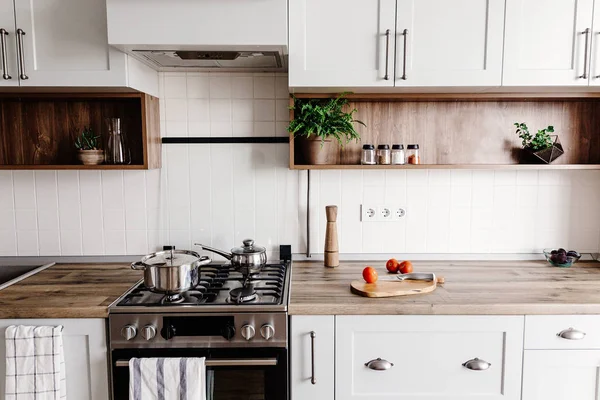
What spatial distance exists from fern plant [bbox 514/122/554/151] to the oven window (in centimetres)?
166

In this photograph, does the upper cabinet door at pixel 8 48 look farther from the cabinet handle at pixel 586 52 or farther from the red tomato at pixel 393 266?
the cabinet handle at pixel 586 52

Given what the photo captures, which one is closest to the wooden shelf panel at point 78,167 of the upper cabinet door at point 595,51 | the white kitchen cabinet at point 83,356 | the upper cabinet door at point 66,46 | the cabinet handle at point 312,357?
the upper cabinet door at point 66,46

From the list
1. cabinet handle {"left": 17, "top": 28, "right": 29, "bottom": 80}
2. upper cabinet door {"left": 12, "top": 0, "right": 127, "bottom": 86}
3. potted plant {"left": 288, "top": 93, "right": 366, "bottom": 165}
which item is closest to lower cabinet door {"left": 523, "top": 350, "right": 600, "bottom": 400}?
potted plant {"left": 288, "top": 93, "right": 366, "bottom": 165}

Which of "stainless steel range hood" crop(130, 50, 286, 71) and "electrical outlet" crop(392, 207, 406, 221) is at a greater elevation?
"stainless steel range hood" crop(130, 50, 286, 71)

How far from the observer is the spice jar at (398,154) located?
215 cm

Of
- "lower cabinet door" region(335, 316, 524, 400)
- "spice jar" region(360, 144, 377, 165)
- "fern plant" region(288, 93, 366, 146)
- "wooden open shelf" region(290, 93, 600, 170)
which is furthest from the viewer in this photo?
"wooden open shelf" region(290, 93, 600, 170)

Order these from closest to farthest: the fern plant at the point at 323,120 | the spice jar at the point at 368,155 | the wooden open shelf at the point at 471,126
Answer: the fern plant at the point at 323,120 < the spice jar at the point at 368,155 < the wooden open shelf at the point at 471,126

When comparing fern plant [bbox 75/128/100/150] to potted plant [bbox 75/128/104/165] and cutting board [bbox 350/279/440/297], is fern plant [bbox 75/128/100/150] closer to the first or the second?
potted plant [bbox 75/128/104/165]

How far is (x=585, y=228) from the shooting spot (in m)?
2.37

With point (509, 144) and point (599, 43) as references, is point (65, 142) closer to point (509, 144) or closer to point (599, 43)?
point (509, 144)

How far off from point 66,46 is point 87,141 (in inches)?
18.5

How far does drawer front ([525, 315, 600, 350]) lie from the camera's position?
1729 millimetres

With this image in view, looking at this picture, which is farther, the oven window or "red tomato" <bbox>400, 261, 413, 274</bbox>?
"red tomato" <bbox>400, 261, 413, 274</bbox>

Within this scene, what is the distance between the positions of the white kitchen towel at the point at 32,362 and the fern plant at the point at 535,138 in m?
2.25
